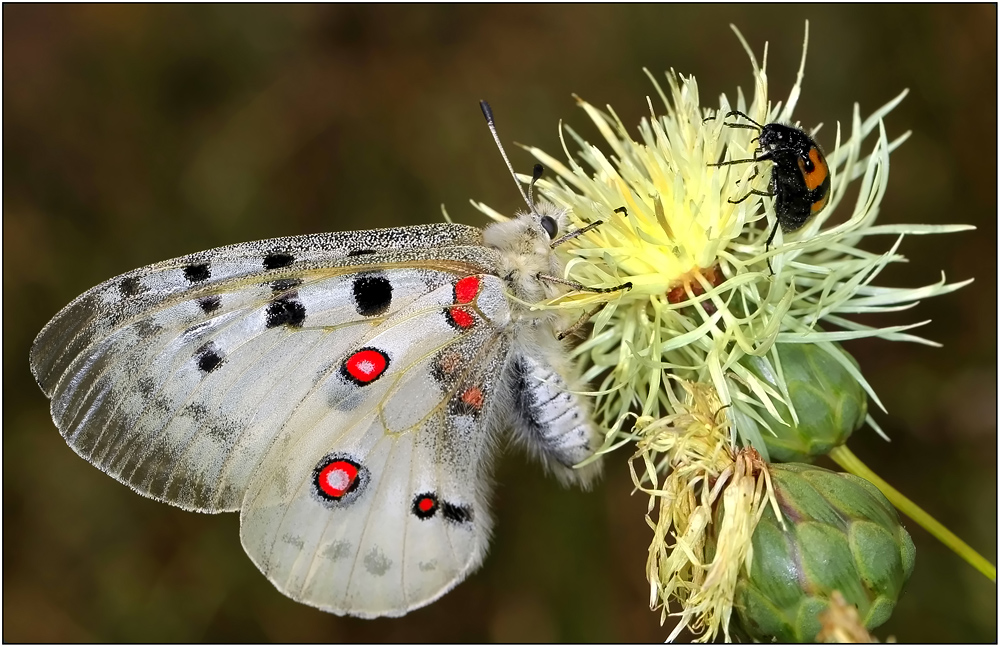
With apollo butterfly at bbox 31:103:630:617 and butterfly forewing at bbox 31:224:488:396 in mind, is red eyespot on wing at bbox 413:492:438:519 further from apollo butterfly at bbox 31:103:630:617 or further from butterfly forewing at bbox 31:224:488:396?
butterfly forewing at bbox 31:224:488:396

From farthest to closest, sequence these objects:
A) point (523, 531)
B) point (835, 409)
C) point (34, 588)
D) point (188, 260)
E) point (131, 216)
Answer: point (131, 216) < point (34, 588) < point (523, 531) < point (188, 260) < point (835, 409)

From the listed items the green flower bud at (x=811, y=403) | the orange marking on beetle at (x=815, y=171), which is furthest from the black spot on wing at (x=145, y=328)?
the orange marking on beetle at (x=815, y=171)

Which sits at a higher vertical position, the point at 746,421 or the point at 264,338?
the point at 264,338

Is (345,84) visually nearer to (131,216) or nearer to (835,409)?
(131,216)

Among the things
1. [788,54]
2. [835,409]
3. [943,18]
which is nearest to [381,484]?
[835,409]

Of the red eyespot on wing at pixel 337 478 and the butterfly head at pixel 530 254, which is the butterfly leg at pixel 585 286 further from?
the red eyespot on wing at pixel 337 478

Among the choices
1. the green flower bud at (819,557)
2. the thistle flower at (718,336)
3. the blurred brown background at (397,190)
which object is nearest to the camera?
the green flower bud at (819,557)
